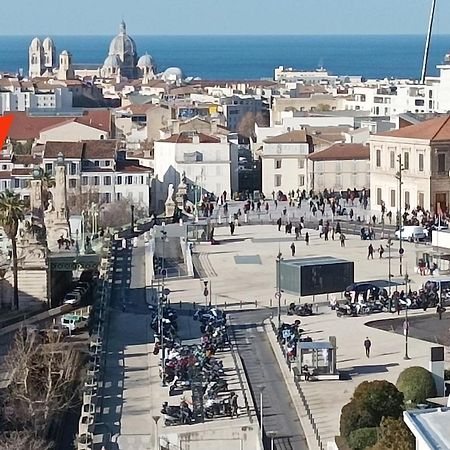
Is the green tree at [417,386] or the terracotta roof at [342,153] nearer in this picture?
the green tree at [417,386]

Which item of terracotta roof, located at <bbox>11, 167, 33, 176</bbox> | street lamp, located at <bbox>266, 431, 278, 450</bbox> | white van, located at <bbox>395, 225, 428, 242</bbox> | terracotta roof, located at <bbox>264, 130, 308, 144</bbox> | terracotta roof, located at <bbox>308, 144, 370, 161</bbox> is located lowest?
street lamp, located at <bbox>266, 431, 278, 450</bbox>

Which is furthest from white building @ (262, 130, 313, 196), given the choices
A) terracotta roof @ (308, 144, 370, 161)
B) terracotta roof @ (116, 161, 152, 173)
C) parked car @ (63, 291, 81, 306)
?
parked car @ (63, 291, 81, 306)

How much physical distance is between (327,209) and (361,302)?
19.3 meters

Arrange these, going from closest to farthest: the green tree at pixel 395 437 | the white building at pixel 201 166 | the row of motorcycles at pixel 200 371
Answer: the green tree at pixel 395 437
the row of motorcycles at pixel 200 371
the white building at pixel 201 166

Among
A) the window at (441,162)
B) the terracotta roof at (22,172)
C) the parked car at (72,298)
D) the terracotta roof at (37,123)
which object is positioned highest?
the terracotta roof at (37,123)

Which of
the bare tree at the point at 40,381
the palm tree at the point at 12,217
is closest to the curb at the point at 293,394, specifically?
the bare tree at the point at 40,381

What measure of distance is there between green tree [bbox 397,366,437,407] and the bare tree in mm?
6788

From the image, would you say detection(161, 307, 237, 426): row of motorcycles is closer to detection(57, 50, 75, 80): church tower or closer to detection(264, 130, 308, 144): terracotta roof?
detection(264, 130, 308, 144): terracotta roof

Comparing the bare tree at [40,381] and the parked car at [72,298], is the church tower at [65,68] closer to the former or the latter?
the parked car at [72,298]

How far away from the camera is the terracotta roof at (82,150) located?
2712 inches

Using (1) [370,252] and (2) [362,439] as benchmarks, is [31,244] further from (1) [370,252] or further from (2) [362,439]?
(2) [362,439]

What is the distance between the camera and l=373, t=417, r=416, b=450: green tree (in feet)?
69.0

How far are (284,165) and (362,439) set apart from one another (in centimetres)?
4345

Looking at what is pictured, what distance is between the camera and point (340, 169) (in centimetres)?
6481
